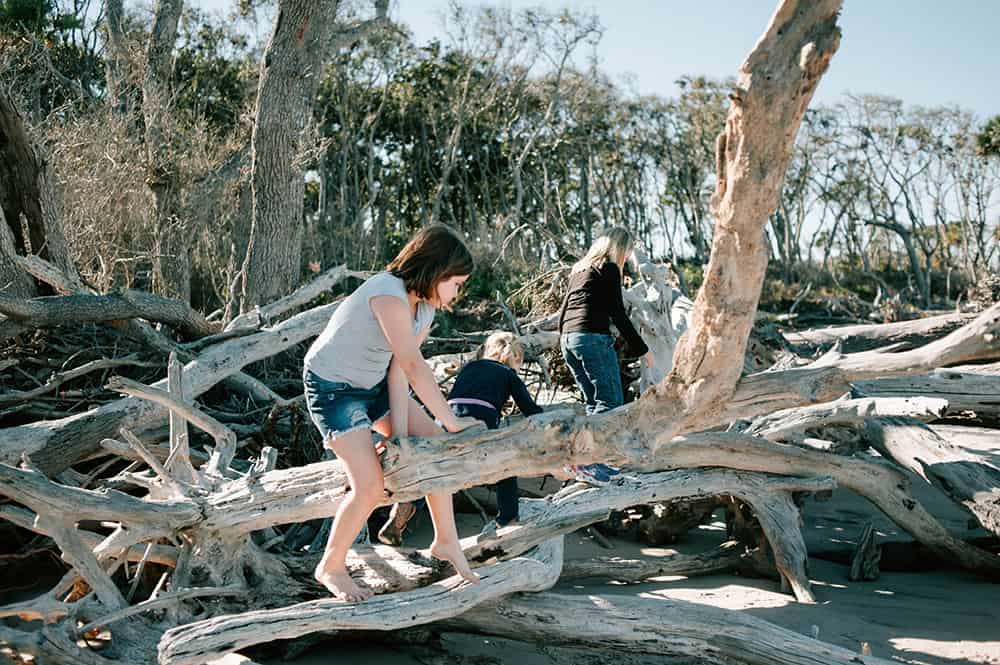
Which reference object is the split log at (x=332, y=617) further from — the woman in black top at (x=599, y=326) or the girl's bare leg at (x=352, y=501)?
the woman in black top at (x=599, y=326)

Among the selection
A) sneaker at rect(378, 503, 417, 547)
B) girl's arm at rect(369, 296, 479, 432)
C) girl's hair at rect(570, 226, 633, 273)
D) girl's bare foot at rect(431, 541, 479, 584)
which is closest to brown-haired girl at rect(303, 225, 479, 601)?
girl's arm at rect(369, 296, 479, 432)

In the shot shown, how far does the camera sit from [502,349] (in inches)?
198

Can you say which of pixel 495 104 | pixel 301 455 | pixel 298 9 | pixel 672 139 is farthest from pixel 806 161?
pixel 301 455

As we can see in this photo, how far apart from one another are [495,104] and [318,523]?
2209 cm

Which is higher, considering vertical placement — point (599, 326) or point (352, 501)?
point (599, 326)

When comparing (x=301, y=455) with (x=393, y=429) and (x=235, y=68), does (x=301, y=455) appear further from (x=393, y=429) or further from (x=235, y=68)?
(x=235, y=68)

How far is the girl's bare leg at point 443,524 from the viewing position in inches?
153

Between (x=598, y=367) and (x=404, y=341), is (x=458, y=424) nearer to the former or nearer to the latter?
(x=404, y=341)

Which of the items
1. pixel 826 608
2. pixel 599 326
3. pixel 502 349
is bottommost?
pixel 826 608

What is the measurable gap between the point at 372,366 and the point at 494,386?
1274mm

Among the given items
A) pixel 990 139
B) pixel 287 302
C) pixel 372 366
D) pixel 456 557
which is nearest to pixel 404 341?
pixel 372 366

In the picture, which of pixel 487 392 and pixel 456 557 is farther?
pixel 487 392

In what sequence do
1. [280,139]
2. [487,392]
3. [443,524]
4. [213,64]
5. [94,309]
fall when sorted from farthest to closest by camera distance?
[213,64], [280,139], [94,309], [487,392], [443,524]

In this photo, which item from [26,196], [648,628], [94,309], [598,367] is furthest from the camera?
[26,196]
